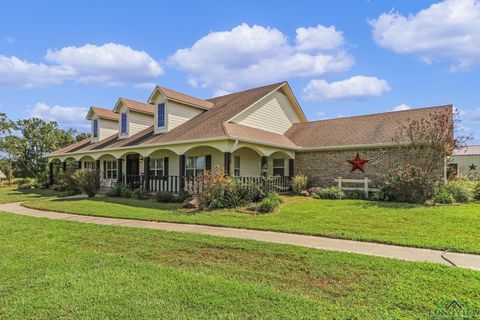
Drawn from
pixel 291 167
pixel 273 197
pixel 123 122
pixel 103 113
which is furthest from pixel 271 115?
pixel 103 113

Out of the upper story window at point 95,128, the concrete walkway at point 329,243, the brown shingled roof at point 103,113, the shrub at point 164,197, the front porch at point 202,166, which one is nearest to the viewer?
the concrete walkway at point 329,243

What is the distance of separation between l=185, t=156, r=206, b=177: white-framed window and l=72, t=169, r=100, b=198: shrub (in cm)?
576

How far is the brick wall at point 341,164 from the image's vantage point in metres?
16.6

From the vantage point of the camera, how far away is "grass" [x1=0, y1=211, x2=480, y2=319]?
13.6ft

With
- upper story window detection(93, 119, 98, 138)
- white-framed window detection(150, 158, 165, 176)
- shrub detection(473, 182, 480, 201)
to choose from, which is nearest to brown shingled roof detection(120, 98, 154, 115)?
white-framed window detection(150, 158, 165, 176)

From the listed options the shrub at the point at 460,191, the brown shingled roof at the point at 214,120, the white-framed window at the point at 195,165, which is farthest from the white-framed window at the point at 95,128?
the shrub at the point at 460,191

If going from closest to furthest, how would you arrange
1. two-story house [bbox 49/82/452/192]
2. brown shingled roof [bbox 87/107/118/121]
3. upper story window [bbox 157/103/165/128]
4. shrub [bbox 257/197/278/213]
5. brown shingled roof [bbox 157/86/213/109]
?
1. shrub [bbox 257/197/278/213]
2. two-story house [bbox 49/82/452/192]
3. brown shingled roof [bbox 157/86/213/109]
4. upper story window [bbox 157/103/165/128]
5. brown shingled roof [bbox 87/107/118/121]

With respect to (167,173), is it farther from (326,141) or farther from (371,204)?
(371,204)

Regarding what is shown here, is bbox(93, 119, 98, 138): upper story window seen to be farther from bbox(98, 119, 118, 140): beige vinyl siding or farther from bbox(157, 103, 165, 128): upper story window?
bbox(157, 103, 165, 128): upper story window

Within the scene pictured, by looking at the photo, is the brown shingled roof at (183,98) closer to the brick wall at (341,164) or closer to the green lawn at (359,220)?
the brick wall at (341,164)

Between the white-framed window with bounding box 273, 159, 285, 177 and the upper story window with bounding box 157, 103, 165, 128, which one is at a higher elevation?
the upper story window with bounding box 157, 103, 165, 128

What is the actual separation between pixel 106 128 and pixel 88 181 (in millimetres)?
9176

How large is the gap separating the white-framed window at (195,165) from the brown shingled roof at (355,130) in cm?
613

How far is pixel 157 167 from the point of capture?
68.8ft
